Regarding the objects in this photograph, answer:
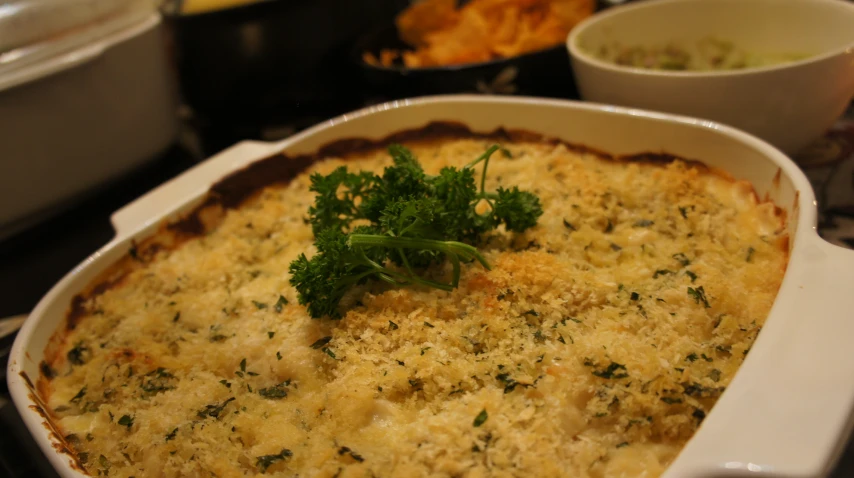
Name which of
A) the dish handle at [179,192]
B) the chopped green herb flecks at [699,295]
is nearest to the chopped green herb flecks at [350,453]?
the chopped green herb flecks at [699,295]

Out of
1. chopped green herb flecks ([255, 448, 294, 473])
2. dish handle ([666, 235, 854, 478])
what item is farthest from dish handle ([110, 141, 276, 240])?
dish handle ([666, 235, 854, 478])

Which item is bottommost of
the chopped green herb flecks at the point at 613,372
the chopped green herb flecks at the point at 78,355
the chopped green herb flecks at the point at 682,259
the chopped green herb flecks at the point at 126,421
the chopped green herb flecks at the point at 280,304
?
the chopped green herb flecks at the point at 78,355

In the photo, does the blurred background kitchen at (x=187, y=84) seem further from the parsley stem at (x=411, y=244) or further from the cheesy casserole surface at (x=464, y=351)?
the parsley stem at (x=411, y=244)

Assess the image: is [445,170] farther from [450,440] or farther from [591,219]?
[450,440]

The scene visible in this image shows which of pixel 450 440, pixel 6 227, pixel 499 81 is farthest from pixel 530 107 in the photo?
pixel 6 227

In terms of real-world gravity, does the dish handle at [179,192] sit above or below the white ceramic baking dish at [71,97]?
below

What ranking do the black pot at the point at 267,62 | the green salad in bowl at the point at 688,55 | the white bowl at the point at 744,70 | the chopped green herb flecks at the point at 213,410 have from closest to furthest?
the chopped green herb flecks at the point at 213,410, the white bowl at the point at 744,70, the green salad in bowl at the point at 688,55, the black pot at the point at 267,62
